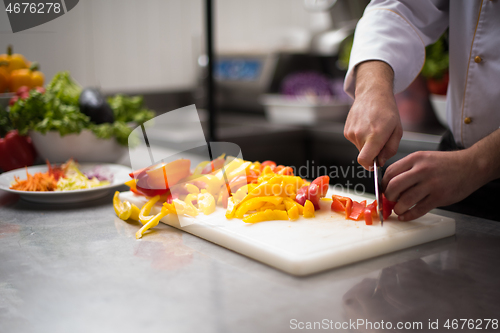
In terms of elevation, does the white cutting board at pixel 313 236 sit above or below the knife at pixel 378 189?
below

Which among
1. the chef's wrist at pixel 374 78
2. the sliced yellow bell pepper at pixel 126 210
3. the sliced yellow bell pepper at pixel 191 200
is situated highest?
the chef's wrist at pixel 374 78

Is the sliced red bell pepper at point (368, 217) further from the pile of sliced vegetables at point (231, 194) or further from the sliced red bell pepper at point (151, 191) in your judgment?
the sliced red bell pepper at point (151, 191)

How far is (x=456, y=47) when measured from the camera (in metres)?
1.15

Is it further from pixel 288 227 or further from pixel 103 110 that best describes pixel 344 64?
pixel 288 227

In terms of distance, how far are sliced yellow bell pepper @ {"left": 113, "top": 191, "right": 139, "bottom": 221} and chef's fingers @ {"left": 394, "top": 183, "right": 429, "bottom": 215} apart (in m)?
0.52

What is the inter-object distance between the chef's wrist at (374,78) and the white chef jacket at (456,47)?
0.6 inches

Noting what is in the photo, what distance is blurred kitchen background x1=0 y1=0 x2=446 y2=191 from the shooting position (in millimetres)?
2203

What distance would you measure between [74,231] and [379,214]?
1.91 feet

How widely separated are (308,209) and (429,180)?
22 cm

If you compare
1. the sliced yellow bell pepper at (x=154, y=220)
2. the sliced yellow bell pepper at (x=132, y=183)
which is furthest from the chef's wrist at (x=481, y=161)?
the sliced yellow bell pepper at (x=132, y=183)

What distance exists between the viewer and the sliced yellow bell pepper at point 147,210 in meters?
0.88

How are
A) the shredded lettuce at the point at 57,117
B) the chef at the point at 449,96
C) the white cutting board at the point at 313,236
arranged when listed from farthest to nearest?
1. the shredded lettuce at the point at 57,117
2. the chef at the point at 449,96
3. the white cutting board at the point at 313,236

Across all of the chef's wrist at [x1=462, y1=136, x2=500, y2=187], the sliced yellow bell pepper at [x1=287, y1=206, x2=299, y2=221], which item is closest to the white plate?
the sliced yellow bell pepper at [x1=287, y1=206, x2=299, y2=221]

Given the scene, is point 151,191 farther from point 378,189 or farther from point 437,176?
point 437,176
